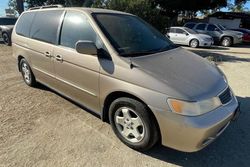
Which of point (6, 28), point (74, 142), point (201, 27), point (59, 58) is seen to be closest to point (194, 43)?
point (201, 27)

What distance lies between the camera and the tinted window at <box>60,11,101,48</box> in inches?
152

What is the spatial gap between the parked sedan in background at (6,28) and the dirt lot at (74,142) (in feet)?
34.7

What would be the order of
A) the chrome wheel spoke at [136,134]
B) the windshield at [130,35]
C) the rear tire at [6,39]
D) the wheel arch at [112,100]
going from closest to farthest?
1. the wheel arch at [112,100]
2. the chrome wheel spoke at [136,134]
3. the windshield at [130,35]
4. the rear tire at [6,39]

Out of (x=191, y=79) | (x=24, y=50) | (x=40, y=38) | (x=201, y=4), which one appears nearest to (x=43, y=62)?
(x=40, y=38)

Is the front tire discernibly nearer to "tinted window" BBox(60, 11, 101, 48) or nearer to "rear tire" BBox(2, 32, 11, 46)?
"tinted window" BBox(60, 11, 101, 48)

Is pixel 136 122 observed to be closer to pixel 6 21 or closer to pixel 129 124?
pixel 129 124

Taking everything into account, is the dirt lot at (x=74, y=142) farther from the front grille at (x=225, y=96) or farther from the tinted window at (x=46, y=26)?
the tinted window at (x=46, y=26)

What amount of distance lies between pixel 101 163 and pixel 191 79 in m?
1.56

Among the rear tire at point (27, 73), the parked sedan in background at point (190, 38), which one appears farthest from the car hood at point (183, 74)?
the parked sedan in background at point (190, 38)

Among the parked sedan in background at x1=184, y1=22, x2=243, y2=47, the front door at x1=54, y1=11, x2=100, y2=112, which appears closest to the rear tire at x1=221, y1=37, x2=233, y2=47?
the parked sedan in background at x1=184, y1=22, x2=243, y2=47

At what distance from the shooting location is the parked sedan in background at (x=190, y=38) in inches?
622

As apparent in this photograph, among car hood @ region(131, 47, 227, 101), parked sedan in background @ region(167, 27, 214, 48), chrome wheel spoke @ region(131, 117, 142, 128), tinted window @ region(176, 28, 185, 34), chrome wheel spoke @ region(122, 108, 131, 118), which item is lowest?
parked sedan in background @ region(167, 27, 214, 48)

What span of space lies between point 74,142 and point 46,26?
2.36m

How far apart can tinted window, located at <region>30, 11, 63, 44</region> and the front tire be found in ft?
6.12
